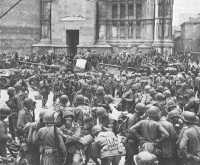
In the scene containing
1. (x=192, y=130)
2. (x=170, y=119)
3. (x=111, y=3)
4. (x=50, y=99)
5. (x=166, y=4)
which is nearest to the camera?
(x=192, y=130)

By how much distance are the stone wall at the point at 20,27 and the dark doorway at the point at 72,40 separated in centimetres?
329

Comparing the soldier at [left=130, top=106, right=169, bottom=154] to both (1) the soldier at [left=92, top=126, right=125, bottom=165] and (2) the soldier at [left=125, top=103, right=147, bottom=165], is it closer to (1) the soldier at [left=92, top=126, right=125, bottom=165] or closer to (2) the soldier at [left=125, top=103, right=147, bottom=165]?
(2) the soldier at [left=125, top=103, right=147, bottom=165]

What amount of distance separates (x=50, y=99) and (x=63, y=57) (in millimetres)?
12096

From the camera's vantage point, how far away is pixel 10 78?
84.5 ft

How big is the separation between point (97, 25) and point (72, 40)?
3304 millimetres

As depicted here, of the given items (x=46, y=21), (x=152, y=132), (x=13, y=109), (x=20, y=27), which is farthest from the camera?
(x=46, y=21)

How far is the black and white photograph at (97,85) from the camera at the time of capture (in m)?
8.05

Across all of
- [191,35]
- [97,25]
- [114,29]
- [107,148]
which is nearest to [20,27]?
[97,25]

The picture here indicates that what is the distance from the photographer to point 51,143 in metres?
7.60

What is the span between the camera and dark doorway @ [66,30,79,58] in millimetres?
42969

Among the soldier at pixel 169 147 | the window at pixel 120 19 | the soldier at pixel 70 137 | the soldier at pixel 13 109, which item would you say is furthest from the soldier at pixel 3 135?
the window at pixel 120 19

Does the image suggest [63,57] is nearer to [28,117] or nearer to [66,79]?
[66,79]

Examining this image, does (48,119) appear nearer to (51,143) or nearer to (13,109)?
(51,143)

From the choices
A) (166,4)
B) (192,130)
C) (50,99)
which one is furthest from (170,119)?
(166,4)
